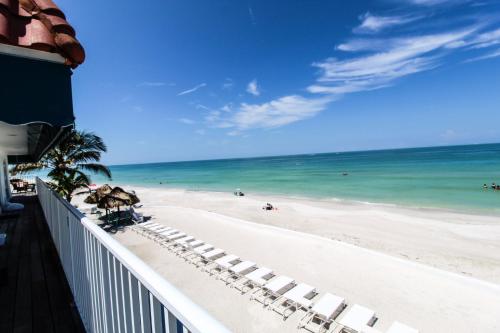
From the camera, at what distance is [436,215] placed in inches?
633

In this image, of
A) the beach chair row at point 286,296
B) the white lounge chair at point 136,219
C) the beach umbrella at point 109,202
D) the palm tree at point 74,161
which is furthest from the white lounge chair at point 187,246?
the white lounge chair at point 136,219

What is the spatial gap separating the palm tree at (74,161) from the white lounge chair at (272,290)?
7.98 m

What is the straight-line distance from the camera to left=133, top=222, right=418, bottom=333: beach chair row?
504 cm

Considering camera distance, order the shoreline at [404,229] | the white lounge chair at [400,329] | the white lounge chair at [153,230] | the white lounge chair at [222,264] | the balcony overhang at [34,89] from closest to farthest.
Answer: the balcony overhang at [34,89] → the white lounge chair at [400,329] → the white lounge chair at [222,264] → the shoreline at [404,229] → the white lounge chair at [153,230]

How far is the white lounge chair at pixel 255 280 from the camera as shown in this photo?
6492mm

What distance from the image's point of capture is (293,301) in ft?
18.7

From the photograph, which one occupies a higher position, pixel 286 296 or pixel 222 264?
pixel 222 264

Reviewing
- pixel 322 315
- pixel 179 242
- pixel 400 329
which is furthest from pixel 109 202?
pixel 400 329

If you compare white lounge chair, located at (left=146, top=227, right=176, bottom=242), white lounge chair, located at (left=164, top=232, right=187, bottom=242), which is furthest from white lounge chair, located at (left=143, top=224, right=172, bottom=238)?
white lounge chair, located at (left=164, top=232, right=187, bottom=242)

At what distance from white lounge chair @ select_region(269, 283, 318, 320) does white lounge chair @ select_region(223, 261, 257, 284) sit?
58.2 inches

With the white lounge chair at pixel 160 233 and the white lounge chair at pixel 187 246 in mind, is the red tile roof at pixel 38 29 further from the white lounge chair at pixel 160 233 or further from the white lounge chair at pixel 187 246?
the white lounge chair at pixel 160 233

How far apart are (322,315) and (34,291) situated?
5012 mm

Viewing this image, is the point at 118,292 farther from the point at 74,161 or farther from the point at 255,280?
the point at 74,161

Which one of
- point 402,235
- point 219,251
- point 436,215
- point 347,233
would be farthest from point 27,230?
point 436,215
